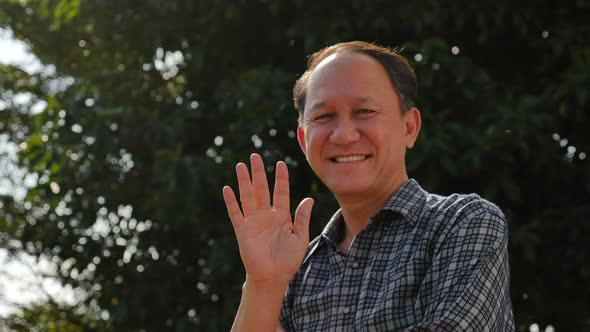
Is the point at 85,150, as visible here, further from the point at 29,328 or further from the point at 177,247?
the point at 29,328

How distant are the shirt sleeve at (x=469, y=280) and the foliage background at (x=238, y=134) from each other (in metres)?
2.63

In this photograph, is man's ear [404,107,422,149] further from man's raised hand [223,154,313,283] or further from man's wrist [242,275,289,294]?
man's wrist [242,275,289,294]

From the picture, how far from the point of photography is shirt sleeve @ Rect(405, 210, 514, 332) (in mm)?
1816

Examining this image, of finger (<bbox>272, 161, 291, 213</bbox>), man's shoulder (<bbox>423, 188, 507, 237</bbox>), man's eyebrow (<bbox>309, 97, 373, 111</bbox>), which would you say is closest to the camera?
man's shoulder (<bbox>423, 188, 507, 237</bbox>)

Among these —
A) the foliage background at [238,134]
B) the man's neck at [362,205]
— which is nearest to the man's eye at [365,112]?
the man's neck at [362,205]

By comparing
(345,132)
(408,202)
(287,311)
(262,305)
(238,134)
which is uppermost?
(238,134)

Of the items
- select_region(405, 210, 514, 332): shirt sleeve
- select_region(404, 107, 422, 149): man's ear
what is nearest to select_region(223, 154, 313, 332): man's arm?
select_region(405, 210, 514, 332): shirt sleeve

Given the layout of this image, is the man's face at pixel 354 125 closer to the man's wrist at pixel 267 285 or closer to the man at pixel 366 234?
the man at pixel 366 234

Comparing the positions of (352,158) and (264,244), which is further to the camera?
(352,158)

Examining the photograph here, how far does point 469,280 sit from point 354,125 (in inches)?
21.4

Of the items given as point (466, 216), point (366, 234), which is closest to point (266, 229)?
point (366, 234)

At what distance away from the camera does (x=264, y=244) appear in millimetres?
1968

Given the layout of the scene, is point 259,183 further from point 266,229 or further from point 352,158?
point 352,158

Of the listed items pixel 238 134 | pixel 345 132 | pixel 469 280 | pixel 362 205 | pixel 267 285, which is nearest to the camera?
pixel 469 280
